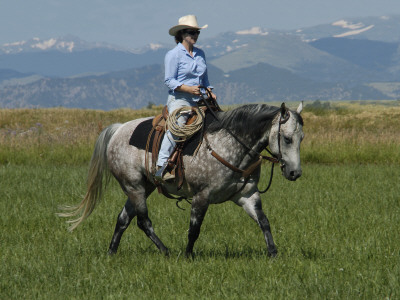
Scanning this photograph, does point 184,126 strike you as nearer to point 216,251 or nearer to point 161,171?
point 161,171

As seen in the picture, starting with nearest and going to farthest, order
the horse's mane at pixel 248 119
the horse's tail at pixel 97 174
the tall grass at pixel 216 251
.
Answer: the tall grass at pixel 216 251
the horse's mane at pixel 248 119
the horse's tail at pixel 97 174

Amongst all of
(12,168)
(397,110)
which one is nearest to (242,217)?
(12,168)

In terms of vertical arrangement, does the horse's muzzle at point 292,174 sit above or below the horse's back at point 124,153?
above

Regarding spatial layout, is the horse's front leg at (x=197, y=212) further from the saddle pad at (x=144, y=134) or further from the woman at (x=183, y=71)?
the saddle pad at (x=144, y=134)

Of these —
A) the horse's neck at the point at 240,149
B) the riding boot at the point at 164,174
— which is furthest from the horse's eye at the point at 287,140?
the riding boot at the point at 164,174

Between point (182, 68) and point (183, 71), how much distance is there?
4cm

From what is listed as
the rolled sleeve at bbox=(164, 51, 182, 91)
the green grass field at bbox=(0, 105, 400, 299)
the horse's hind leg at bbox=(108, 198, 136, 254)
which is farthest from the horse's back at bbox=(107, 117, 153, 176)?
the green grass field at bbox=(0, 105, 400, 299)

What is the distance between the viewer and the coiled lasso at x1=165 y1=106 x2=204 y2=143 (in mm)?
7086

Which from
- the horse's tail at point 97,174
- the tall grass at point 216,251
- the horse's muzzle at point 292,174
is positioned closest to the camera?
the tall grass at point 216,251

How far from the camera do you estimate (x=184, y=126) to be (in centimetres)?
711

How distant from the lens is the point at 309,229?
30.1 ft

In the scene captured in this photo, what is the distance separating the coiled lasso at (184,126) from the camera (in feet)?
23.2

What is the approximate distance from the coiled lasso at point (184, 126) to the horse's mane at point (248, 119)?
190 mm

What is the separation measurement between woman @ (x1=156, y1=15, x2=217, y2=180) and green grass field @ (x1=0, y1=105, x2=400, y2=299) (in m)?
1.45
